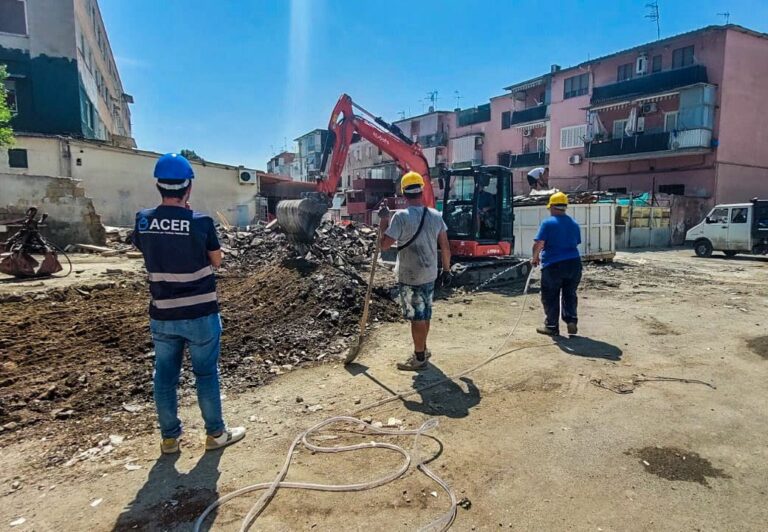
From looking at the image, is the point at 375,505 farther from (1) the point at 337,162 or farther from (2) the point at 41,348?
(1) the point at 337,162

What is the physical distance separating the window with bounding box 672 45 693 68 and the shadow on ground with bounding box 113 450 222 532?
31.8 metres

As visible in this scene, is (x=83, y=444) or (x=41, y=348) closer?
(x=83, y=444)

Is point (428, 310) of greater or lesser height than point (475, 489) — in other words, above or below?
above

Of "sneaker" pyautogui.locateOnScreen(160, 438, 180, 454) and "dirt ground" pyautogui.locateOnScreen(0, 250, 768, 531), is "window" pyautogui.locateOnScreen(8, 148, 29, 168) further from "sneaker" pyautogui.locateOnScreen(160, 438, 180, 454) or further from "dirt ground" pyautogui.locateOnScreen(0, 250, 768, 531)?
"sneaker" pyautogui.locateOnScreen(160, 438, 180, 454)

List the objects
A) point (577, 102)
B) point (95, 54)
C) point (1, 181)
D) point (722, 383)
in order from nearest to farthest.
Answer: point (722, 383), point (1, 181), point (95, 54), point (577, 102)

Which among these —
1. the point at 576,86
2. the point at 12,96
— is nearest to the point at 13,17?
the point at 12,96

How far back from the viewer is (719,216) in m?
17.6

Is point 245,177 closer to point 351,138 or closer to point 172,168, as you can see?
point 351,138

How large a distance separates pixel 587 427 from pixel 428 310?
1834mm

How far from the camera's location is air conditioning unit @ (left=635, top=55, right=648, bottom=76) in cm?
2791

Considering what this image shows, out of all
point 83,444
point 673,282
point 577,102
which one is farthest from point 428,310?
point 577,102

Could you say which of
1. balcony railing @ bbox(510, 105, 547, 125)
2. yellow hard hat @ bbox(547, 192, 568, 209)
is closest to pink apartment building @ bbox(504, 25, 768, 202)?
balcony railing @ bbox(510, 105, 547, 125)

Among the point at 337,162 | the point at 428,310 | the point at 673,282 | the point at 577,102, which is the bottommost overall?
the point at 673,282

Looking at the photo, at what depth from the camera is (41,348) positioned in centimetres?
539
